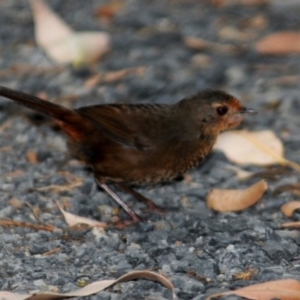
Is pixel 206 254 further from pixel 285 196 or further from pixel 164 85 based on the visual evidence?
pixel 164 85

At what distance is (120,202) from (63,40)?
249 centimetres

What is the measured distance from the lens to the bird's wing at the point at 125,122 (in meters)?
5.73

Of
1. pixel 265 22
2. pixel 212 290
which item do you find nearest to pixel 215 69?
pixel 265 22

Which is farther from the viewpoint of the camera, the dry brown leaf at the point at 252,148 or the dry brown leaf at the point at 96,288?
the dry brown leaf at the point at 252,148

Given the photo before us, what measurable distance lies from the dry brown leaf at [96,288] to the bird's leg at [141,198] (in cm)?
117

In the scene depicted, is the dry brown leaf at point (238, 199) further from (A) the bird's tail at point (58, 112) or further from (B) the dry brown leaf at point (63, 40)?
(B) the dry brown leaf at point (63, 40)

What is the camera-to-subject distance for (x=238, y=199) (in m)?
5.66

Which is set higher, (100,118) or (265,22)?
(265,22)

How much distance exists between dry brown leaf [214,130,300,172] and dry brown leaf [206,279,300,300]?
190 cm

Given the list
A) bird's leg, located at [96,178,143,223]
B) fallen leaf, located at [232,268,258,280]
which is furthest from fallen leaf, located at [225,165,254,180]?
fallen leaf, located at [232,268,258,280]

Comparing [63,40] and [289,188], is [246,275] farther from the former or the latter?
[63,40]

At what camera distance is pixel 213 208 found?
5.71m

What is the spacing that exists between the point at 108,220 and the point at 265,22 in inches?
151

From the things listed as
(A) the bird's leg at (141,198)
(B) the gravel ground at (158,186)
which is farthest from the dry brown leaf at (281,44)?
(A) the bird's leg at (141,198)
